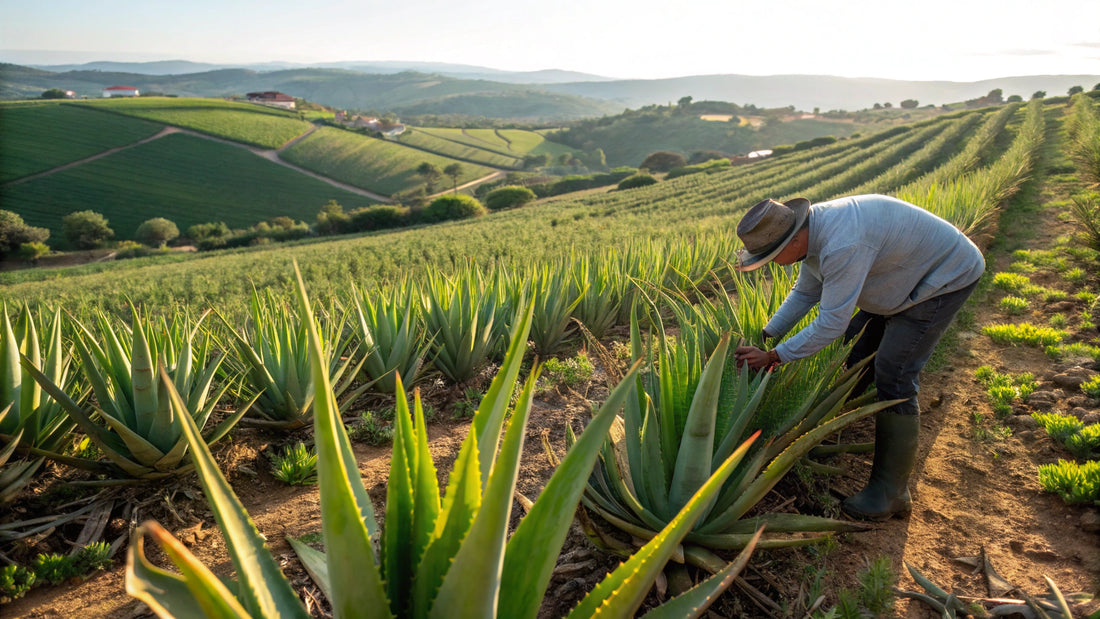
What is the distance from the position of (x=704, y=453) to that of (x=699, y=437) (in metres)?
0.07

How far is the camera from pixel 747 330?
3.61 m

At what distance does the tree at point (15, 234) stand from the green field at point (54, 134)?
1036 cm

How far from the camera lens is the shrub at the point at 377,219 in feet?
160

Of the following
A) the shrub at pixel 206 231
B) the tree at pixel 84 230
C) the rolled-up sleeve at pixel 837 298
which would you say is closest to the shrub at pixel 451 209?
the shrub at pixel 206 231

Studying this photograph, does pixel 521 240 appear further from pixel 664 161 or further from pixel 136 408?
pixel 664 161

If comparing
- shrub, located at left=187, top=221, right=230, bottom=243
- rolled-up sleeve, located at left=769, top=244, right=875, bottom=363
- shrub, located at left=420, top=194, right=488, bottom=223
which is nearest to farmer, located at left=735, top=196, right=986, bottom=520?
rolled-up sleeve, located at left=769, top=244, right=875, bottom=363

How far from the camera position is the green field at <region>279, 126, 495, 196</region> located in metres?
75.9

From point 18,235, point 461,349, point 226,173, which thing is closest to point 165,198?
point 226,173

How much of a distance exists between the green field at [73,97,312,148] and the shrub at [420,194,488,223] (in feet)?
143

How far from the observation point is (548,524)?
1.24 meters

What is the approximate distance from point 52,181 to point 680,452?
78.5 metres

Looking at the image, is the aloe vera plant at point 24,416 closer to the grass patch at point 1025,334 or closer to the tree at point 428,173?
the grass patch at point 1025,334

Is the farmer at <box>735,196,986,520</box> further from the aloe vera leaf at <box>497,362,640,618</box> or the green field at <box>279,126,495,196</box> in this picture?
the green field at <box>279,126,495,196</box>

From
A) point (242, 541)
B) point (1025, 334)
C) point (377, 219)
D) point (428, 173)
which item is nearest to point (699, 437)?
point (242, 541)
